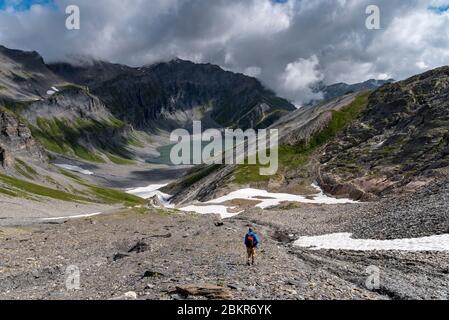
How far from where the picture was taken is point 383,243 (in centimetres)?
4366

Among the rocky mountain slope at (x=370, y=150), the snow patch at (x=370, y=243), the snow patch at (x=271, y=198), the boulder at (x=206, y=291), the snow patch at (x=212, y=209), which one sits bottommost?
the boulder at (x=206, y=291)

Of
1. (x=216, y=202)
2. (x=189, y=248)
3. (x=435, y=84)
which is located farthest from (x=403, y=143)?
(x=189, y=248)

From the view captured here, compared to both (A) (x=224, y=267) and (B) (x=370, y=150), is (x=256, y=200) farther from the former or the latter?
(A) (x=224, y=267)

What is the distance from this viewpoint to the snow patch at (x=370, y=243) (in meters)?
39.8

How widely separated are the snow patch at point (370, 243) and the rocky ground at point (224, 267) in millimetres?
1753

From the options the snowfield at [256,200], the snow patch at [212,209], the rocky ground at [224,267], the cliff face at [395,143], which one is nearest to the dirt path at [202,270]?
the rocky ground at [224,267]

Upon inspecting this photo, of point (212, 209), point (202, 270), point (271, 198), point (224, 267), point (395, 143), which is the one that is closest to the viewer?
point (202, 270)

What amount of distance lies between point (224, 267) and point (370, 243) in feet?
68.5

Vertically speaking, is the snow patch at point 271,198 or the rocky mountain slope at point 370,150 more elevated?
the rocky mountain slope at point 370,150

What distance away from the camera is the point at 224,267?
30750 mm

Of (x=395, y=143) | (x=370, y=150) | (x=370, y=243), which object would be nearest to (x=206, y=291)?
(x=370, y=243)

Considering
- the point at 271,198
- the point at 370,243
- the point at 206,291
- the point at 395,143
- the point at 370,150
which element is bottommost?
the point at 206,291

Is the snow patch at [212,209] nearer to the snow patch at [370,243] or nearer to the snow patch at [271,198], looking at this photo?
the snow patch at [271,198]
